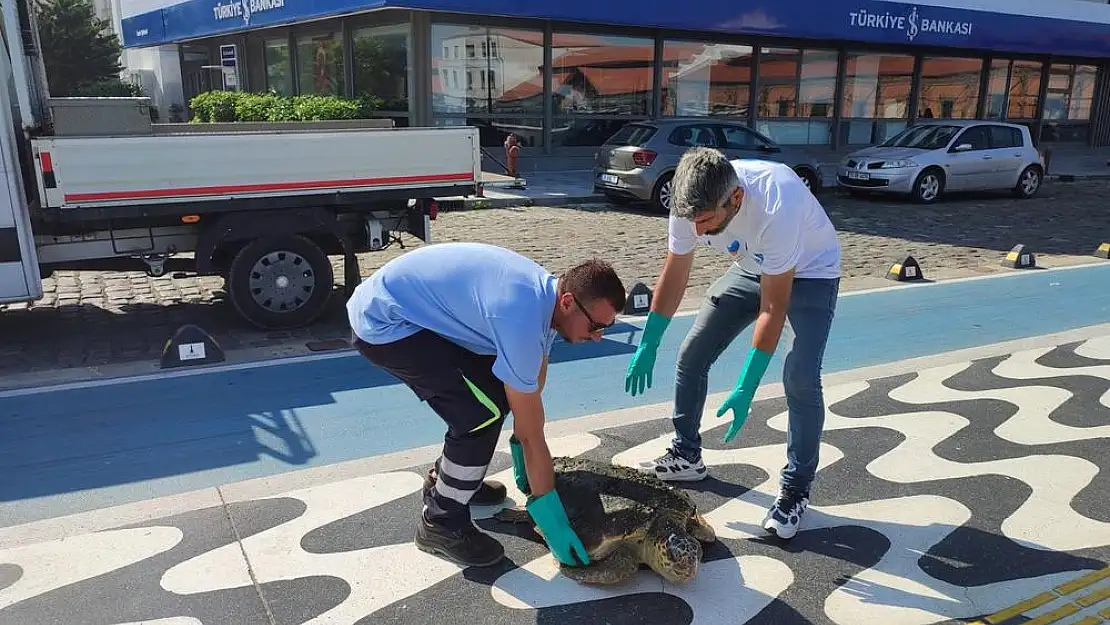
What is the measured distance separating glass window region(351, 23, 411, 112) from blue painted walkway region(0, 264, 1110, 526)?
1285 centimetres

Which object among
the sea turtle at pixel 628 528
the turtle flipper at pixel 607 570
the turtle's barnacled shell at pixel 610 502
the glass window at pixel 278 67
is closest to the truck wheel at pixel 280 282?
the turtle's barnacled shell at pixel 610 502

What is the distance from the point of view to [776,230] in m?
3.29

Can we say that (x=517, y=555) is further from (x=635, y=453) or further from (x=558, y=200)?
(x=558, y=200)

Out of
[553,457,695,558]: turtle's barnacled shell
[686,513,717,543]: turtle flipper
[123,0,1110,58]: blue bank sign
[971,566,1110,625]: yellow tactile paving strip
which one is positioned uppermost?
[123,0,1110,58]: blue bank sign

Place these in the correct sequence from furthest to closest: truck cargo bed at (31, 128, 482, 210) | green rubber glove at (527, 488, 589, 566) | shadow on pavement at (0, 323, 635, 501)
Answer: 1. truck cargo bed at (31, 128, 482, 210)
2. shadow on pavement at (0, 323, 635, 501)
3. green rubber glove at (527, 488, 589, 566)

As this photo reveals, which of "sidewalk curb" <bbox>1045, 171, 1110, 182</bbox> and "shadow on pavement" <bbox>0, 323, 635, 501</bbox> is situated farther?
"sidewalk curb" <bbox>1045, 171, 1110, 182</bbox>

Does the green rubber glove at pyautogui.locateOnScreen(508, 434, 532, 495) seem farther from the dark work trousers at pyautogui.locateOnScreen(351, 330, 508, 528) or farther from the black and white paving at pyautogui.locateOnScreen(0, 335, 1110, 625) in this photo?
the dark work trousers at pyautogui.locateOnScreen(351, 330, 508, 528)

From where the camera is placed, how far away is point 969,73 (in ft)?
83.0

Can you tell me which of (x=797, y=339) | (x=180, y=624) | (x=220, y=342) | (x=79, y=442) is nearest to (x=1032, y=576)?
(x=797, y=339)

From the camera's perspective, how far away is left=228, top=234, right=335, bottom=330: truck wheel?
21.5 ft

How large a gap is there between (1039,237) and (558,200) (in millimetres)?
7581

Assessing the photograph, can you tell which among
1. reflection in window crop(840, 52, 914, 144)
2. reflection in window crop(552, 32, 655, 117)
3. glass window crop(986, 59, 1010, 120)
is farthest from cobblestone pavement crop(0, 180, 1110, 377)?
glass window crop(986, 59, 1010, 120)

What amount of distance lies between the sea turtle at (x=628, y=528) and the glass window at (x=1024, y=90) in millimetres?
27968

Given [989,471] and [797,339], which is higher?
[797,339]
